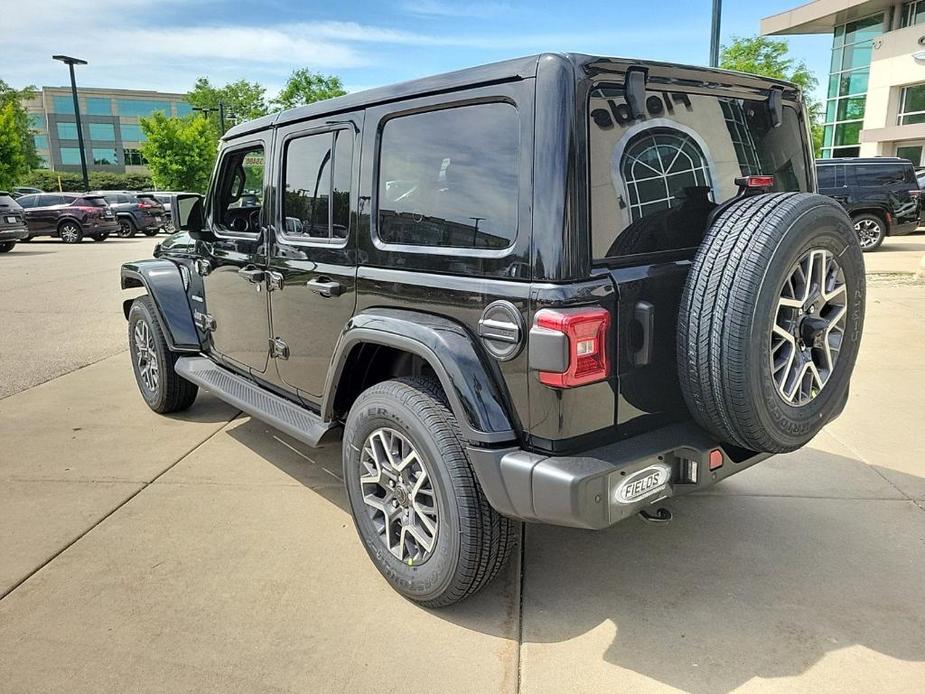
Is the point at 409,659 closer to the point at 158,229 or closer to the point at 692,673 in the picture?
the point at 692,673

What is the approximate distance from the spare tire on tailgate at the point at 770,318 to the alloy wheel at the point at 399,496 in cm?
103

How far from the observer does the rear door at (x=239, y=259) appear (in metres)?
3.79

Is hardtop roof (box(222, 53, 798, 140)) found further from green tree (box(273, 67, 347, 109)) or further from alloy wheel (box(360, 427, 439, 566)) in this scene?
green tree (box(273, 67, 347, 109))

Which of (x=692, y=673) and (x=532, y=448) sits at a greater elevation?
(x=532, y=448)

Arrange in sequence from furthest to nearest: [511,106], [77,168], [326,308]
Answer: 1. [77,168]
2. [326,308]
3. [511,106]

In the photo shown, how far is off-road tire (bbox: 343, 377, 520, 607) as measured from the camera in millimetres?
2482

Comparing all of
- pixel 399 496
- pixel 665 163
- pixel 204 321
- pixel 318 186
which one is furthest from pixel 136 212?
pixel 665 163

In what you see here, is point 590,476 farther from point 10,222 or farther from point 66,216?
point 66,216

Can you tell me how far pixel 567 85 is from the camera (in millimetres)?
2240

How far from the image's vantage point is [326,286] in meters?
3.15

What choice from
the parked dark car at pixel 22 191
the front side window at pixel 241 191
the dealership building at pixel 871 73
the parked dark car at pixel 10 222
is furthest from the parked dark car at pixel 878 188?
the parked dark car at pixel 22 191

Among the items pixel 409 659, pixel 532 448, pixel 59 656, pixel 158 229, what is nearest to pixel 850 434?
pixel 532 448

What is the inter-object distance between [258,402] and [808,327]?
2.67 metres

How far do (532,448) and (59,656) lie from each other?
1.84 meters
